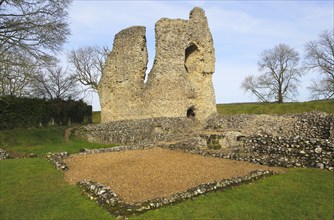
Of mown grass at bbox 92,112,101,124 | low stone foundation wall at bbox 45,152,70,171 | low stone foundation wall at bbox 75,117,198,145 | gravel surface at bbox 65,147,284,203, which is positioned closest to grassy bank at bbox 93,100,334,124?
mown grass at bbox 92,112,101,124

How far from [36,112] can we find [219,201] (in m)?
26.5

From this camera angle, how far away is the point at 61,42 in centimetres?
1959

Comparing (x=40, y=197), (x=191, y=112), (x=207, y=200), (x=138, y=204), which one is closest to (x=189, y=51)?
(x=191, y=112)

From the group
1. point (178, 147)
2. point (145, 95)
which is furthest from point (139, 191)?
point (145, 95)

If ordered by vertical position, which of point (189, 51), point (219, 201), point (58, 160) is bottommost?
point (219, 201)

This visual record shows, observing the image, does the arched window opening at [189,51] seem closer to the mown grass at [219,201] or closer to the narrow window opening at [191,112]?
the narrow window opening at [191,112]

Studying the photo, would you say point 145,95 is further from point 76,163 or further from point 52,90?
point 52,90

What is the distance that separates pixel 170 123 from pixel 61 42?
35.0 feet

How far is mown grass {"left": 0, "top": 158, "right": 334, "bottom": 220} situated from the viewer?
25.3ft

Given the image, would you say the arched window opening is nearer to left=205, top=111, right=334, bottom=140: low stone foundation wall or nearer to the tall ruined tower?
the tall ruined tower

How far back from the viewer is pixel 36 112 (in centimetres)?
2984

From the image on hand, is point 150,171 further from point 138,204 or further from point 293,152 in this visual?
point 293,152

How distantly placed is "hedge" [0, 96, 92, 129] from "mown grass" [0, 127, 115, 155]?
10.4 ft

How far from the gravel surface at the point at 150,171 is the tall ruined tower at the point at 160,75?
11.4 meters
